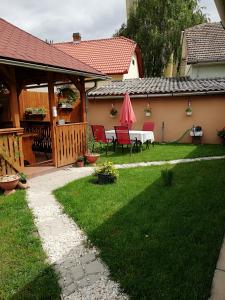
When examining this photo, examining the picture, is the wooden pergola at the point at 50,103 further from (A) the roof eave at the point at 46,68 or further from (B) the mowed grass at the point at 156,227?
(B) the mowed grass at the point at 156,227

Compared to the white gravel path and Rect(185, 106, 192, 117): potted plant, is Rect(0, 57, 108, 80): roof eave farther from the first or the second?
Rect(185, 106, 192, 117): potted plant

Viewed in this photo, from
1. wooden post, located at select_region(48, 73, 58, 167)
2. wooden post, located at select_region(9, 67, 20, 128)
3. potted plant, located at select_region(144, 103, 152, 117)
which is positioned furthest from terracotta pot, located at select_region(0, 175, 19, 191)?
potted plant, located at select_region(144, 103, 152, 117)

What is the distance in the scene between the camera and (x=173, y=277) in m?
3.29

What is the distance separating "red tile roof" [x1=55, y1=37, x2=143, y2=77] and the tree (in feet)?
9.46

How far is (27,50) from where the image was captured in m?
8.18

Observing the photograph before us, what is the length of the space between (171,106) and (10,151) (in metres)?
9.37

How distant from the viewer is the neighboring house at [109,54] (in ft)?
66.9

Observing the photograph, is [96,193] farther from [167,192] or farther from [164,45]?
[164,45]

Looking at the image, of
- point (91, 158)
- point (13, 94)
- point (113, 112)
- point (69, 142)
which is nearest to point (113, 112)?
point (113, 112)

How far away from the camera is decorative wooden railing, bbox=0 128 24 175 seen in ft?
23.4

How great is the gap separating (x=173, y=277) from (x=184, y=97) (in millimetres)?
11944

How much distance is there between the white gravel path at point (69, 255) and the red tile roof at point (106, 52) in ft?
51.1

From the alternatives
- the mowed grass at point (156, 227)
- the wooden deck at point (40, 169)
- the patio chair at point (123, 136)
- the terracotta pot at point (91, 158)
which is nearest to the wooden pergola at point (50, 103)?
the wooden deck at point (40, 169)

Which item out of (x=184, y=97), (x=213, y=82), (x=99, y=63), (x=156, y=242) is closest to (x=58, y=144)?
(x=156, y=242)
